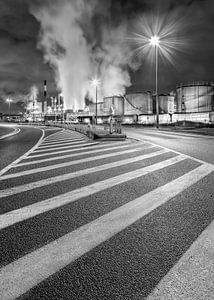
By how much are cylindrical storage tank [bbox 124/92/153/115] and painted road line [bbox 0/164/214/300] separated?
79.6 m

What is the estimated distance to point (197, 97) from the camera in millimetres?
65812

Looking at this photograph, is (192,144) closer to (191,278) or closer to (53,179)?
(53,179)

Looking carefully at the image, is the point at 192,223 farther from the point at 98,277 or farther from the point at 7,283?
the point at 7,283

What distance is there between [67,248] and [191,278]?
1.11m

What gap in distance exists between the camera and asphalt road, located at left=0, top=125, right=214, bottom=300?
171 centimetres

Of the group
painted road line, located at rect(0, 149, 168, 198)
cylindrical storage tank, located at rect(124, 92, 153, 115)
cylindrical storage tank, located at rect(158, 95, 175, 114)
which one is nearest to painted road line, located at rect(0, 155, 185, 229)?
painted road line, located at rect(0, 149, 168, 198)

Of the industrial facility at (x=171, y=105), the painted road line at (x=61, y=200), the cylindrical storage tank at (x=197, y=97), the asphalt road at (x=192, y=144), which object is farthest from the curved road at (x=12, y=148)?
the cylindrical storage tank at (x=197, y=97)

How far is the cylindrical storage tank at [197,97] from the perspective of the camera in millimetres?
65125

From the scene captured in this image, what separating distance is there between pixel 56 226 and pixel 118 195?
4.51 ft

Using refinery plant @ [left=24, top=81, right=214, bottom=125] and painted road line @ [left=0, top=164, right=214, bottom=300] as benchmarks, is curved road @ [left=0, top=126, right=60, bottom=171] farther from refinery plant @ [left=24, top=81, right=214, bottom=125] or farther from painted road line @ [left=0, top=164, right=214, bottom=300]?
refinery plant @ [left=24, top=81, right=214, bottom=125]

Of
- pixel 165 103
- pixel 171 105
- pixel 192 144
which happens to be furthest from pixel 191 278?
pixel 171 105

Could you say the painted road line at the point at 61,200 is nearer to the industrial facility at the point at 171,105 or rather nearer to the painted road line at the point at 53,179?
the painted road line at the point at 53,179

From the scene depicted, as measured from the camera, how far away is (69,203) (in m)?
3.46

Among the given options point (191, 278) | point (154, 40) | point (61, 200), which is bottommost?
point (191, 278)
